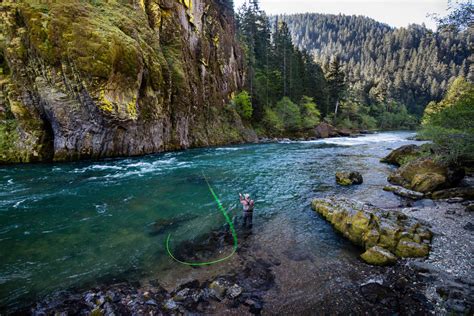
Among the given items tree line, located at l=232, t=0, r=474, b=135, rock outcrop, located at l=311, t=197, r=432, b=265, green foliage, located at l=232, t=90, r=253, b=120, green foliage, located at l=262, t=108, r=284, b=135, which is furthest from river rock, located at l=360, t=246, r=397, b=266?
green foliage, located at l=262, t=108, r=284, b=135

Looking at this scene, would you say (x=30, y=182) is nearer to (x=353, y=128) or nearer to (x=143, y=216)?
(x=143, y=216)

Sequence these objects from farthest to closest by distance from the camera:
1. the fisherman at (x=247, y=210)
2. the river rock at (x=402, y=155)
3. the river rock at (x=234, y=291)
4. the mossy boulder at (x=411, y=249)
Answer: the river rock at (x=402, y=155), the fisherman at (x=247, y=210), the mossy boulder at (x=411, y=249), the river rock at (x=234, y=291)

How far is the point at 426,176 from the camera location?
11938 mm

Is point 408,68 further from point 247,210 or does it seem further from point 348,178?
point 247,210

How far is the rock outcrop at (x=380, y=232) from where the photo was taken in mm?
6293

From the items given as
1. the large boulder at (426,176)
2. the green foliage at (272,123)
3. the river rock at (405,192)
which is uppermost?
the green foliage at (272,123)

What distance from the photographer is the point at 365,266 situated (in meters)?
6.07

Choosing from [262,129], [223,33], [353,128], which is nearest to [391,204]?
[262,129]

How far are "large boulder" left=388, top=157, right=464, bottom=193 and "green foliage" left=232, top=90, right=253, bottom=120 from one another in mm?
24747

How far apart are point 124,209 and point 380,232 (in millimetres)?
9374

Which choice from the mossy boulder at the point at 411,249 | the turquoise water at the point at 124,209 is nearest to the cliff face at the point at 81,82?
the turquoise water at the point at 124,209

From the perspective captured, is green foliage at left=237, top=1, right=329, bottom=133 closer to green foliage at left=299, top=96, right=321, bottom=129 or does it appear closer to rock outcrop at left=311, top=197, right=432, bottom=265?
green foliage at left=299, top=96, right=321, bottom=129

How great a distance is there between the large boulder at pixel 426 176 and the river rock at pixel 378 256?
7425mm

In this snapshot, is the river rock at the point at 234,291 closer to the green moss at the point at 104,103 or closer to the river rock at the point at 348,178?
the river rock at the point at 348,178
